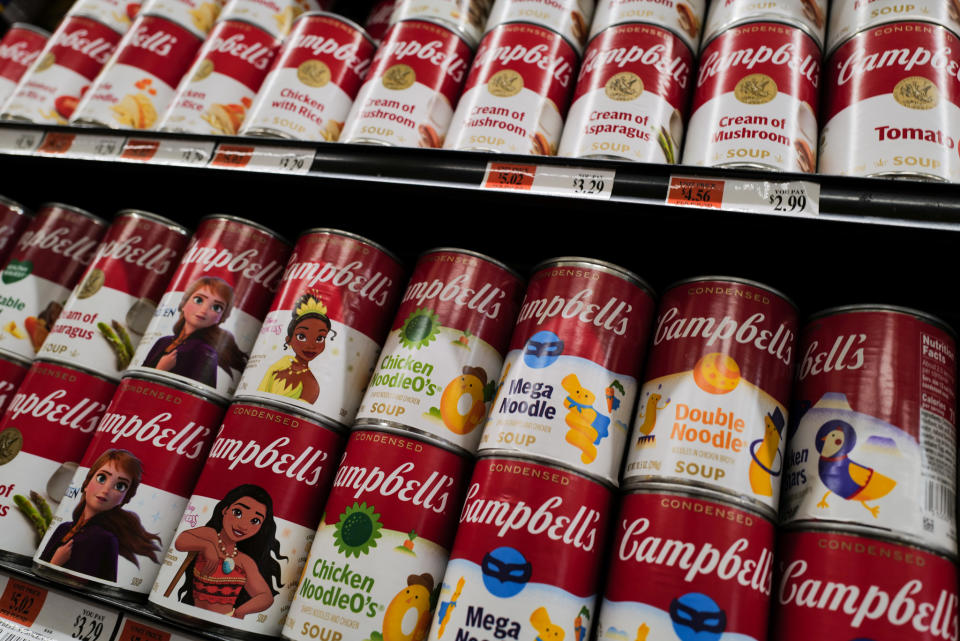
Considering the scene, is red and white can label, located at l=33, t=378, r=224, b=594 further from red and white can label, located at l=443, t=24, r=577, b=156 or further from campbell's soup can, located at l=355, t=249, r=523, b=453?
red and white can label, located at l=443, t=24, r=577, b=156

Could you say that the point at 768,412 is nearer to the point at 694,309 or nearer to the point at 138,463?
the point at 694,309

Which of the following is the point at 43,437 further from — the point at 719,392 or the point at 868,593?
the point at 868,593

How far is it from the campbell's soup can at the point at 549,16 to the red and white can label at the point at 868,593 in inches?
37.1

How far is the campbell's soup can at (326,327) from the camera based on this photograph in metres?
1.04

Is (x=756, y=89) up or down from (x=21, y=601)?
up

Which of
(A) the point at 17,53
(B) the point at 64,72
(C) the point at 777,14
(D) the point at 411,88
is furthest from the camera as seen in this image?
(A) the point at 17,53

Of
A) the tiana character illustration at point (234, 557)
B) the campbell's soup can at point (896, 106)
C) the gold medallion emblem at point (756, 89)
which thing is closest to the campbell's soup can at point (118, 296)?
the tiana character illustration at point (234, 557)

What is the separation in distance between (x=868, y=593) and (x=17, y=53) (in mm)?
2136

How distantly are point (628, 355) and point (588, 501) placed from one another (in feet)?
0.72

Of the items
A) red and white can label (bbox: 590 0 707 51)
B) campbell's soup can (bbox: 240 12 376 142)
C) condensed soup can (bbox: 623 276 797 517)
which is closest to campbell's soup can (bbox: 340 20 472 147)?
campbell's soup can (bbox: 240 12 376 142)

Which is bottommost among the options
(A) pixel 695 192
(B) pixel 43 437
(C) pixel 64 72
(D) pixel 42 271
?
(B) pixel 43 437

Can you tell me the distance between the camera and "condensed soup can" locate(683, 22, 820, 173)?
979 millimetres

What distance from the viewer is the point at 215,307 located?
115 cm

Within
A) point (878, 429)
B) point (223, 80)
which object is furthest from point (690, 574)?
point (223, 80)
